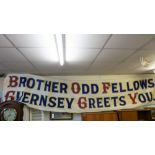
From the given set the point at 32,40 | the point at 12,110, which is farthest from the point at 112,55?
the point at 12,110

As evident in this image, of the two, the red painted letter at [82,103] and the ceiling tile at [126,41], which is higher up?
the ceiling tile at [126,41]

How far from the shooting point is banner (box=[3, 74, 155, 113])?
1668mm

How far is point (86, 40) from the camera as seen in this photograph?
1.41 metres

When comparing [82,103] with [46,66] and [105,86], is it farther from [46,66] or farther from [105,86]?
[46,66]

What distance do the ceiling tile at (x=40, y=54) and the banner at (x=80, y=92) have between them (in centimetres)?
19

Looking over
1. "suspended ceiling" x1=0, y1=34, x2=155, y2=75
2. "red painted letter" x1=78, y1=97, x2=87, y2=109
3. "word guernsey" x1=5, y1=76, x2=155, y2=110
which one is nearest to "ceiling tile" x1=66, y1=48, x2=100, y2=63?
"suspended ceiling" x1=0, y1=34, x2=155, y2=75

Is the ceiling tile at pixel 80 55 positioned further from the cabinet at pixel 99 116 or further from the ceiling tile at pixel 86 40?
the cabinet at pixel 99 116

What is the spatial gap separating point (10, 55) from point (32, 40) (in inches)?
13.0

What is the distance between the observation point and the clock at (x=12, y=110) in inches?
61.7

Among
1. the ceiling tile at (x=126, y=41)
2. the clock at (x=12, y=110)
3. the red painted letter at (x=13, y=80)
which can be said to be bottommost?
the clock at (x=12, y=110)

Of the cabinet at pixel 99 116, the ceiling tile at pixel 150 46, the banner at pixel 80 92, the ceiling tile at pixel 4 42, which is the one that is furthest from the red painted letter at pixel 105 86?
the ceiling tile at pixel 4 42
